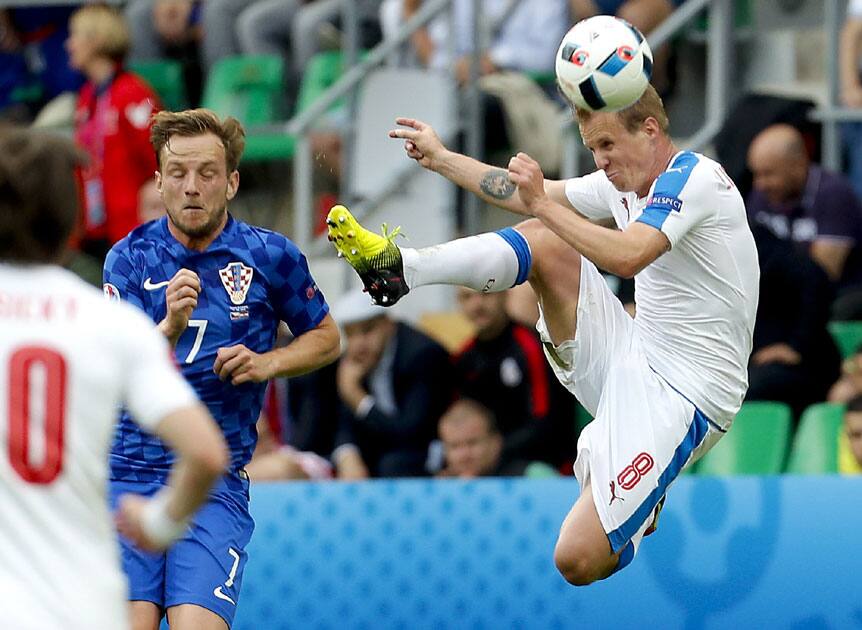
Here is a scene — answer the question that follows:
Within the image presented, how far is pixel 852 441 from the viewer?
8250mm

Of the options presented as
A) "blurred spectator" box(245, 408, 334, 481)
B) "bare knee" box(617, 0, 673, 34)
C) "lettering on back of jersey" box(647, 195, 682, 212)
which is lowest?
"blurred spectator" box(245, 408, 334, 481)

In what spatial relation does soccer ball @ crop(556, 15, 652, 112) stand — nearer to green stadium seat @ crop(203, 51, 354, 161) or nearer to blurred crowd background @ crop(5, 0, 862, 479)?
blurred crowd background @ crop(5, 0, 862, 479)

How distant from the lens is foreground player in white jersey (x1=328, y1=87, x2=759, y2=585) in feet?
19.7

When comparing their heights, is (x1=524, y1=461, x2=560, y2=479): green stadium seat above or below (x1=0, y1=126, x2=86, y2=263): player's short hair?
below

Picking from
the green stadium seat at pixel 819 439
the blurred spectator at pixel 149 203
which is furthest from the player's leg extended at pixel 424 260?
the blurred spectator at pixel 149 203

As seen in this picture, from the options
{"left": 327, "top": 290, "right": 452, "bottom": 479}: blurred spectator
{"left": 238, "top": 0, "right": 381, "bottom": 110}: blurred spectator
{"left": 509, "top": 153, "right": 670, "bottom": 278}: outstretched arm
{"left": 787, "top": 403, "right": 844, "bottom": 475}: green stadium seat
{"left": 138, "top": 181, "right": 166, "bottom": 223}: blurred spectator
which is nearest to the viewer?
{"left": 509, "top": 153, "right": 670, "bottom": 278}: outstretched arm

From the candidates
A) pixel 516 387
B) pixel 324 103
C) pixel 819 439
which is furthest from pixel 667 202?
pixel 324 103

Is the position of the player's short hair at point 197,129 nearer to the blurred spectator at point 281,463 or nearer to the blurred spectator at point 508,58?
the blurred spectator at point 281,463

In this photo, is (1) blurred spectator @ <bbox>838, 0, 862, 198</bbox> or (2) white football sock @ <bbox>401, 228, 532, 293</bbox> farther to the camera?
(1) blurred spectator @ <bbox>838, 0, 862, 198</bbox>

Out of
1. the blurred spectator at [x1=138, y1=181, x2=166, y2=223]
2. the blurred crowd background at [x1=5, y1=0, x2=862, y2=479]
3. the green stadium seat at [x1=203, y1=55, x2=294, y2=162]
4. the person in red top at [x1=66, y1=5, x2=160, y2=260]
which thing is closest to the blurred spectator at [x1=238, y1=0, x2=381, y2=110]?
the blurred crowd background at [x1=5, y1=0, x2=862, y2=479]

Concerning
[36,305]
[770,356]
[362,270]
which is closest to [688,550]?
[770,356]

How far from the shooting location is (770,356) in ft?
29.9

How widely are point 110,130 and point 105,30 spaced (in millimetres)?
672

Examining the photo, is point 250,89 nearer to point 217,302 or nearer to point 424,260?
point 424,260
